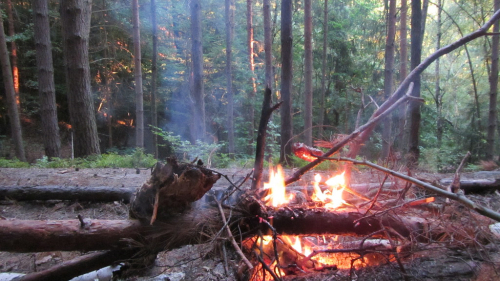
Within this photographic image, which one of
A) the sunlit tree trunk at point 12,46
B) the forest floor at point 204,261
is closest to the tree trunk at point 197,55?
the forest floor at point 204,261

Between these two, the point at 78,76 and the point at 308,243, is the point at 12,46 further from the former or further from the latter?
the point at 308,243

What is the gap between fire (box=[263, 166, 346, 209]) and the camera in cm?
301

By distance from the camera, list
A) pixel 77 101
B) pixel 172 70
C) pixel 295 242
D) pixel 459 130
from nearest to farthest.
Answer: pixel 295 242
pixel 77 101
pixel 459 130
pixel 172 70

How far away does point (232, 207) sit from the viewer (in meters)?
2.58

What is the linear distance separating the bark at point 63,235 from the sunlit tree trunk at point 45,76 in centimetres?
808

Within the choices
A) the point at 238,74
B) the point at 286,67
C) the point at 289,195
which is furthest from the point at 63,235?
the point at 238,74

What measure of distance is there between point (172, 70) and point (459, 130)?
1769 centimetres

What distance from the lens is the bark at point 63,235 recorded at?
238 centimetres

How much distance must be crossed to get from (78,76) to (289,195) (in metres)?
8.11

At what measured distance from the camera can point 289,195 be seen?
11.0 feet

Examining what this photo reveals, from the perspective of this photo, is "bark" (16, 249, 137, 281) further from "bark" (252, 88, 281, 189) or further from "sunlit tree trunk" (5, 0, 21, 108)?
"sunlit tree trunk" (5, 0, 21, 108)

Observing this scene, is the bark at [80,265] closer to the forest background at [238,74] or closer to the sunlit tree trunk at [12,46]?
the forest background at [238,74]

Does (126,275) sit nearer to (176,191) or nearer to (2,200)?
(176,191)

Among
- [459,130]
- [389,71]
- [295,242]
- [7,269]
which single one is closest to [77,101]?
[7,269]
